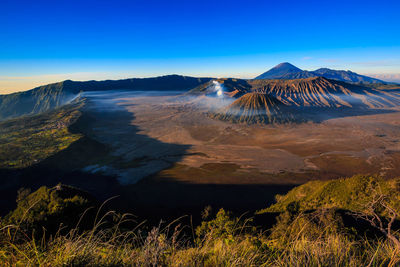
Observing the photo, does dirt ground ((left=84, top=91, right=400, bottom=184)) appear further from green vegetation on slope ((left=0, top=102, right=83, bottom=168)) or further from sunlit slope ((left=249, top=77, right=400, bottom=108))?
sunlit slope ((left=249, top=77, right=400, bottom=108))

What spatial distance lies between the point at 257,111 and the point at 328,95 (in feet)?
207

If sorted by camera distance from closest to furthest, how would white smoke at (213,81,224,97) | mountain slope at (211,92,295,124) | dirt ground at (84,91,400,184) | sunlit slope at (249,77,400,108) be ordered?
dirt ground at (84,91,400,184) → mountain slope at (211,92,295,124) → sunlit slope at (249,77,400,108) → white smoke at (213,81,224,97)

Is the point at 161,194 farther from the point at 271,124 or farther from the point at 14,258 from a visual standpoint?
the point at 271,124

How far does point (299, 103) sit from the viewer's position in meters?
117

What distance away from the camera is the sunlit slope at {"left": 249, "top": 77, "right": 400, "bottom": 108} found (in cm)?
11206

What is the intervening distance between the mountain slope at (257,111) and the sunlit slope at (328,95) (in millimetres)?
27444

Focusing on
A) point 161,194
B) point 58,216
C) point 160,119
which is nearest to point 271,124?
point 160,119

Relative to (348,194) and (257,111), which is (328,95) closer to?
(257,111)

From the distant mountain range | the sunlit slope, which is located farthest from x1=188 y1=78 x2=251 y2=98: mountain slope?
the sunlit slope

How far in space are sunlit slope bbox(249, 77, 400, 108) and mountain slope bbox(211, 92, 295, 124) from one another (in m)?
27.4

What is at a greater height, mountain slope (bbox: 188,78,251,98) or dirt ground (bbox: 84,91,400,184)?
mountain slope (bbox: 188,78,251,98)

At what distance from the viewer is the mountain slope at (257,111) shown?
8494cm

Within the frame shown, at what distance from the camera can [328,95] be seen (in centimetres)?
12238

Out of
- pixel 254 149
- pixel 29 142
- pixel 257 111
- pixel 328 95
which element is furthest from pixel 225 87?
pixel 29 142
